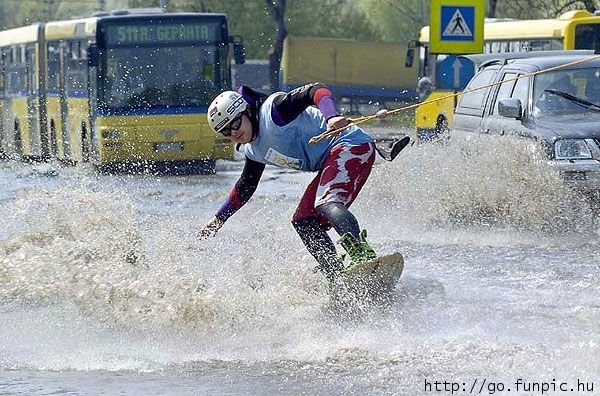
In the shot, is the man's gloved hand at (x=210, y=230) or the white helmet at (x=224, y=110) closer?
the white helmet at (x=224, y=110)

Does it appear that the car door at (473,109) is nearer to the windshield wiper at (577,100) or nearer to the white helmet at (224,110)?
the windshield wiper at (577,100)

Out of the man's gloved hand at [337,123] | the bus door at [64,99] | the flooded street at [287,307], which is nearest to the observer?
the flooded street at [287,307]

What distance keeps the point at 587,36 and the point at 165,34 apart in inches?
272

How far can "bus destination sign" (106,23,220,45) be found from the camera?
80.1ft

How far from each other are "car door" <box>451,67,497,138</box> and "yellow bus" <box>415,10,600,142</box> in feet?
21.9

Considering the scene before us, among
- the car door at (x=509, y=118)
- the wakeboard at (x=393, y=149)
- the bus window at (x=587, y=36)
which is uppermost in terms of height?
the wakeboard at (x=393, y=149)

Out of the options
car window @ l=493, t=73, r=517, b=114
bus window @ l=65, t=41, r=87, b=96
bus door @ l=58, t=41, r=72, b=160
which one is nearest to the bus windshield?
bus window @ l=65, t=41, r=87, b=96

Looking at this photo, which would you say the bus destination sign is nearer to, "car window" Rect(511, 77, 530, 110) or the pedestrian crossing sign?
the pedestrian crossing sign

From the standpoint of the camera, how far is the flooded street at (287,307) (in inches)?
274

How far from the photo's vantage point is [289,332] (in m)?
8.02

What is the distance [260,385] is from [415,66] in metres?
53.0

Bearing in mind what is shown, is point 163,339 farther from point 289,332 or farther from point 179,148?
point 179,148

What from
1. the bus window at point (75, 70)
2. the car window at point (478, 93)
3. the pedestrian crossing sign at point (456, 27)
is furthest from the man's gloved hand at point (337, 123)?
the bus window at point (75, 70)

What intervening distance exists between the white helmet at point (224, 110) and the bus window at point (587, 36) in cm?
1713
